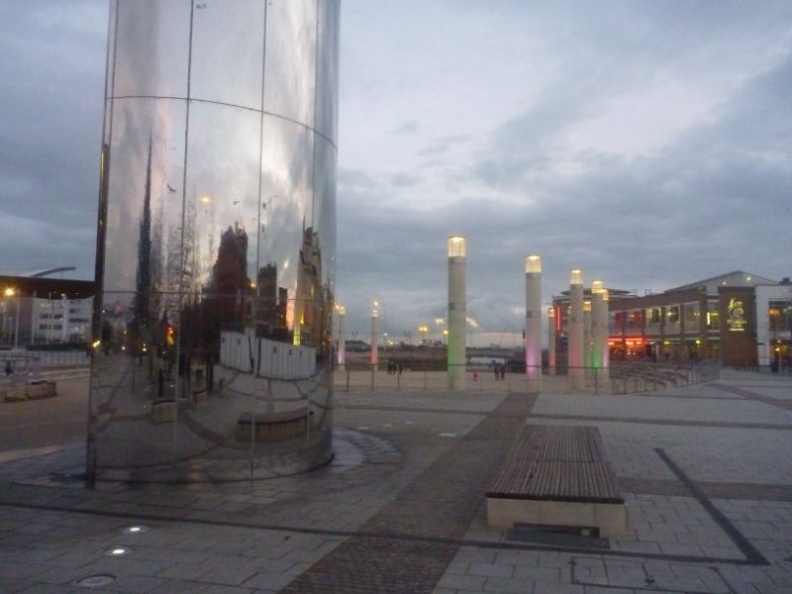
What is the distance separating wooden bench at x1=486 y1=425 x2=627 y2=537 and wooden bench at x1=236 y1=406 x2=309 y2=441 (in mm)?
3494

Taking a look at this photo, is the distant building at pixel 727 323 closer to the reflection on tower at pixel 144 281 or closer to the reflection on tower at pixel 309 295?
the reflection on tower at pixel 309 295

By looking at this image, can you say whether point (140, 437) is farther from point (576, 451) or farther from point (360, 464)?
point (576, 451)

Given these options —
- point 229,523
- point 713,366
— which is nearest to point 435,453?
point 229,523

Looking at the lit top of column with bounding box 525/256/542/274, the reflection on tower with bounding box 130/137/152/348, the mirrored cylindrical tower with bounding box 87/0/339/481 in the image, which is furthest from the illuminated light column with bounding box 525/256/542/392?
the reflection on tower with bounding box 130/137/152/348

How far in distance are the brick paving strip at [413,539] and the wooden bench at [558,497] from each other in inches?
22.1

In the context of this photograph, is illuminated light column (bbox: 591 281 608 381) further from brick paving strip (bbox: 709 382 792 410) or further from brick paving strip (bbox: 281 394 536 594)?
brick paving strip (bbox: 281 394 536 594)

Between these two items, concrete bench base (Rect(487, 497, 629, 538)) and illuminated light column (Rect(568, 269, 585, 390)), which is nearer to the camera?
concrete bench base (Rect(487, 497, 629, 538))

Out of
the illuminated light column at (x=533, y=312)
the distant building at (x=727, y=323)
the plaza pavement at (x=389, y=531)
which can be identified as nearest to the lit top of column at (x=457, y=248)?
the illuminated light column at (x=533, y=312)

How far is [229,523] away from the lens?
27.9 feet

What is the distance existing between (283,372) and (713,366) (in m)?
41.7

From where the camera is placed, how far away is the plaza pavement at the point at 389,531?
6543 mm

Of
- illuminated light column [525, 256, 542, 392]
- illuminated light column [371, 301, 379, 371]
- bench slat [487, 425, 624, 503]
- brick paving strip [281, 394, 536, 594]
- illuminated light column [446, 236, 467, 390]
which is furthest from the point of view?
illuminated light column [371, 301, 379, 371]

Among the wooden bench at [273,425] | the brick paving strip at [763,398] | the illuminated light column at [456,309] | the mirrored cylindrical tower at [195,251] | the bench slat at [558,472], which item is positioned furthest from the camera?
the illuminated light column at [456,309]

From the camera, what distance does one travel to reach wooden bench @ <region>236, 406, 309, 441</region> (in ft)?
35.9
